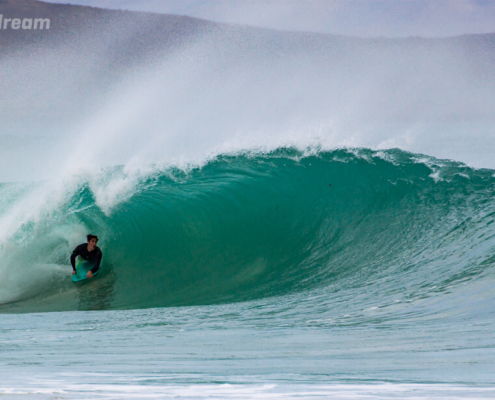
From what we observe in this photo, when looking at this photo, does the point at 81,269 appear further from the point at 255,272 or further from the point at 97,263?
the point at 255,272

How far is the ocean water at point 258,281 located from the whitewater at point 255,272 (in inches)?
0.8

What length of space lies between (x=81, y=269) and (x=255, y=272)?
2.14 m

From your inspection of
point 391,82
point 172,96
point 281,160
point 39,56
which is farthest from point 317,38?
point 281,160

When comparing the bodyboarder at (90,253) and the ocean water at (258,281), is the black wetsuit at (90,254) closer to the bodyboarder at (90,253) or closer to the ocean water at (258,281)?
the bodyboarder at (90,253)

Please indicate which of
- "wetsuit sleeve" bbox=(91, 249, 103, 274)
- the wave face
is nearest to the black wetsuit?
"wetsuit sleeve" bbox=(91, 249, 103, 274)

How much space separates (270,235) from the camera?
6645 millimetres

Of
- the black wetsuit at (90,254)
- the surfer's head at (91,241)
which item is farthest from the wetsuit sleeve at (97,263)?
the surfer's head at (91,241)

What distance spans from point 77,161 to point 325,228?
4.22 m

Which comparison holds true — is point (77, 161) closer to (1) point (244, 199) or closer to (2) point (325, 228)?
(1) point (244, 199)

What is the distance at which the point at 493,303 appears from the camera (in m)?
3.48

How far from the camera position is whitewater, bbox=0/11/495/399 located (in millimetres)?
1986

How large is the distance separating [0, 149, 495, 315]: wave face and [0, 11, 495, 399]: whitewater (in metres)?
0.03

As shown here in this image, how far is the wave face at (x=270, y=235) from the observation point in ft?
16.6

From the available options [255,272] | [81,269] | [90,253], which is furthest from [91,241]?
[255,272]
